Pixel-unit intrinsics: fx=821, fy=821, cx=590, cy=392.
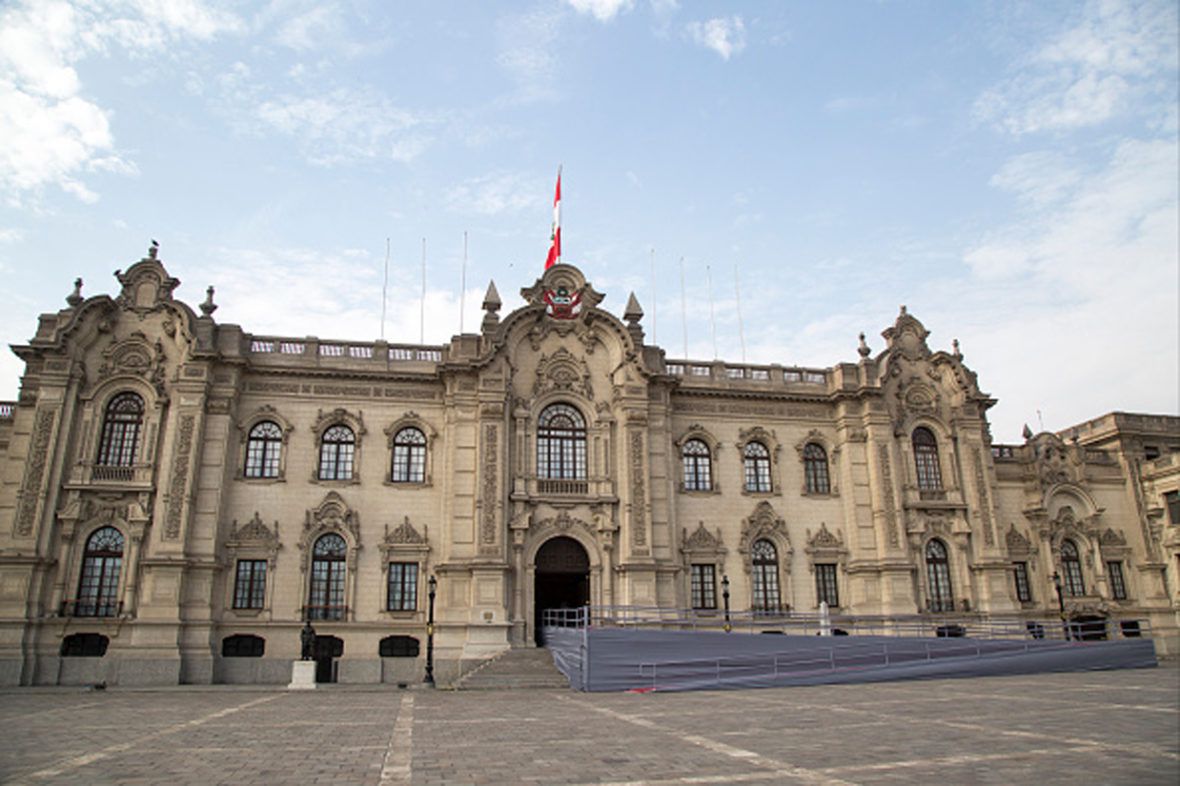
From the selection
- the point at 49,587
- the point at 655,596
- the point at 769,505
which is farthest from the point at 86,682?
the point at 769,505

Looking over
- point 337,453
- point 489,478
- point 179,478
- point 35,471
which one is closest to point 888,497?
point 489,478

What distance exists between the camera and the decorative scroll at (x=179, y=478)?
2848 cm

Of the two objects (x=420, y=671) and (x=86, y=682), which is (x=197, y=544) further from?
(x=420, y=671)

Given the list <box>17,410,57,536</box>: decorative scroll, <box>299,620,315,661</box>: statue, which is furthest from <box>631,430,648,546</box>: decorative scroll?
<box>17,410,57,536</box>: decorative scroll

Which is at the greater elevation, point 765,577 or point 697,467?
point 697,467

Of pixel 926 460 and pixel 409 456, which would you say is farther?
pixel 926 460

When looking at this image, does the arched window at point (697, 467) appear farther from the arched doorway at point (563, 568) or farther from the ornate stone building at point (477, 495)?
the arched doorway at point (563, 568)

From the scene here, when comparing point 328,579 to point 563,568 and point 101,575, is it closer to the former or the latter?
→ point 101,575

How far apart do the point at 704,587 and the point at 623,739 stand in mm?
20205

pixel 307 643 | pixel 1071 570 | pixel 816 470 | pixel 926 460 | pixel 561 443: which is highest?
pixel 561 443

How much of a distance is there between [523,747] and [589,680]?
11.5 m

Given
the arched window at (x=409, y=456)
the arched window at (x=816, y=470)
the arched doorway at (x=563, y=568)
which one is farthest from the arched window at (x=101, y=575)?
the arched window at (x=816, y=470)

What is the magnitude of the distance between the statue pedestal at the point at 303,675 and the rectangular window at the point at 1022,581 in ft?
94.5

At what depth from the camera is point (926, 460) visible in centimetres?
3562
